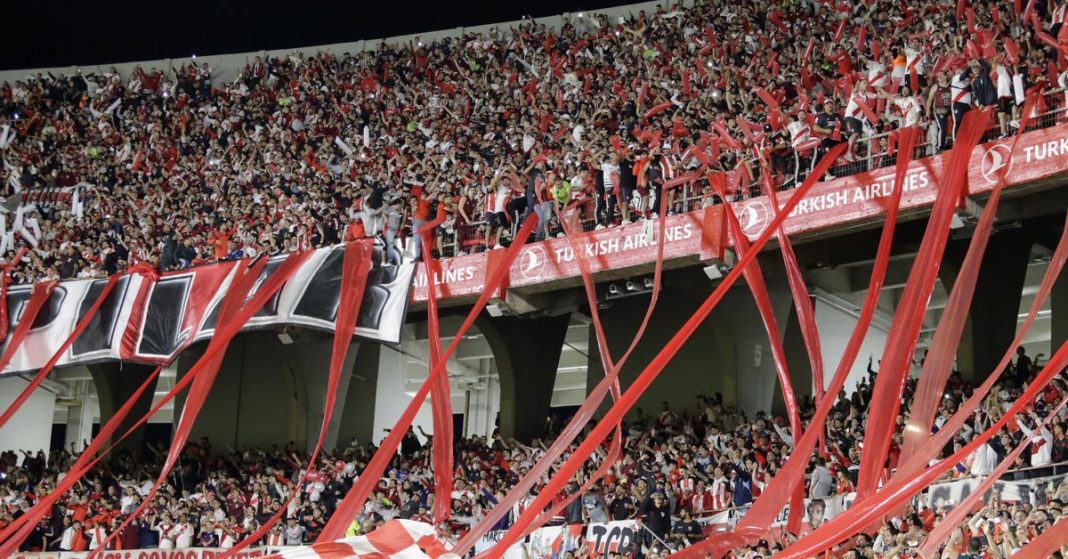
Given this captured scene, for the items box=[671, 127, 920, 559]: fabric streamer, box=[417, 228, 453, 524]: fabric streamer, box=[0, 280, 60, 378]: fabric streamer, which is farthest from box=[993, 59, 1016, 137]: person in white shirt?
box=[0, 280, 60, 378]: fabric streamer

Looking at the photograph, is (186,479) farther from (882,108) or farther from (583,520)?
(882,108)

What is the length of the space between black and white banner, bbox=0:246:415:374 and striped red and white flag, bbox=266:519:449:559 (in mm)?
11746

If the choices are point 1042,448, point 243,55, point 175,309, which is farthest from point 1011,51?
point 243,55

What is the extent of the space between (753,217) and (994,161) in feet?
11.0

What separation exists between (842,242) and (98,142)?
20068mm

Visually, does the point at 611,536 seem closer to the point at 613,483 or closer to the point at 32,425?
the point at 613,483

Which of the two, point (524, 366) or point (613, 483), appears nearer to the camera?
point (613, 483)

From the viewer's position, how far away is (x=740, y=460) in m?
18.9

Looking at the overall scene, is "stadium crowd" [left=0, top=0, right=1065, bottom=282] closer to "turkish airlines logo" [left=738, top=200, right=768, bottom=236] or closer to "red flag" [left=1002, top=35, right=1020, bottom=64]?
"red flag" [left=1002, top=35, right=1020, bottom=64]

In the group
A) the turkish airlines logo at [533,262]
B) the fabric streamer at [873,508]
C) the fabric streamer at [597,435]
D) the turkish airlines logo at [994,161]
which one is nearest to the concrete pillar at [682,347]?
the turkish airlines logo at [533,262]

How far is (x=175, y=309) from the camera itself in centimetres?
2330

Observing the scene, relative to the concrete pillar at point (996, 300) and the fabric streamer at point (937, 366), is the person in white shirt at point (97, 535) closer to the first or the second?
the concrete pillar at point (996, 300)

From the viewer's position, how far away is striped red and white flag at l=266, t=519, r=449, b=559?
28.9ft

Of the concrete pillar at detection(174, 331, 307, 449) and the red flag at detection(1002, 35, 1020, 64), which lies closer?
the red flag at detection(1002, 35, 1020, 64)
